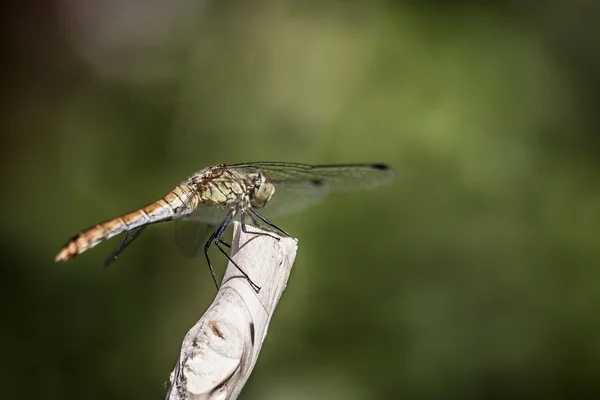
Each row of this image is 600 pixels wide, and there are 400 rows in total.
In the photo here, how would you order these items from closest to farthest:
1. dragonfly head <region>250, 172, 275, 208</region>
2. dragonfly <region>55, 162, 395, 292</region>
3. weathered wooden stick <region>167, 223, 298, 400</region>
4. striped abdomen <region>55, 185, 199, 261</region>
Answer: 1. weathered wooden stick <region>167, 223, 298, 400</region>
2. striped abdomen <region>55, 185, 199, 261</region>
3. dragonfly <region>55, 162, 395, 292</region>
4. dragonfly head <region>250, 172, 275, 208</region>

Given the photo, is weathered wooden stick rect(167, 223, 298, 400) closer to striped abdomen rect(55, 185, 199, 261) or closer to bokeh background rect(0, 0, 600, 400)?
striped abdomen rect(55, 185, 199, 261)

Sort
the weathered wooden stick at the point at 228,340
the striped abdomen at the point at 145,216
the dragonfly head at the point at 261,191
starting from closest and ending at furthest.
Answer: the weathered wooden stick at the point at 228,340
the striped abdomen at the point at 145,216
the dragonfly head at the point at 261,191

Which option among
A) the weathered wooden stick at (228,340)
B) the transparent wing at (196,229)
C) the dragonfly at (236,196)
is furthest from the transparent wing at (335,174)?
the weathered wooden stick at (228,340)

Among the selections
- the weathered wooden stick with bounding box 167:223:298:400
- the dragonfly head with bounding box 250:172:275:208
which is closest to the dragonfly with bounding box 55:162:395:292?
the dragonfly head with bounding box 250:172:275:208

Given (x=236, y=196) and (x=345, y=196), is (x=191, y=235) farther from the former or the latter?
(x=345, y=196)

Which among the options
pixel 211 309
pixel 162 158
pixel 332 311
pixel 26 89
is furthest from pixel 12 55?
pixel 211 309

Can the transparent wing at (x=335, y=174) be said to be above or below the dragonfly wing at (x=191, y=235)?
above

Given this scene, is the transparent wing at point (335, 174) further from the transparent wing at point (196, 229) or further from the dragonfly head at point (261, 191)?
the transparent wing at point (196, 229)
